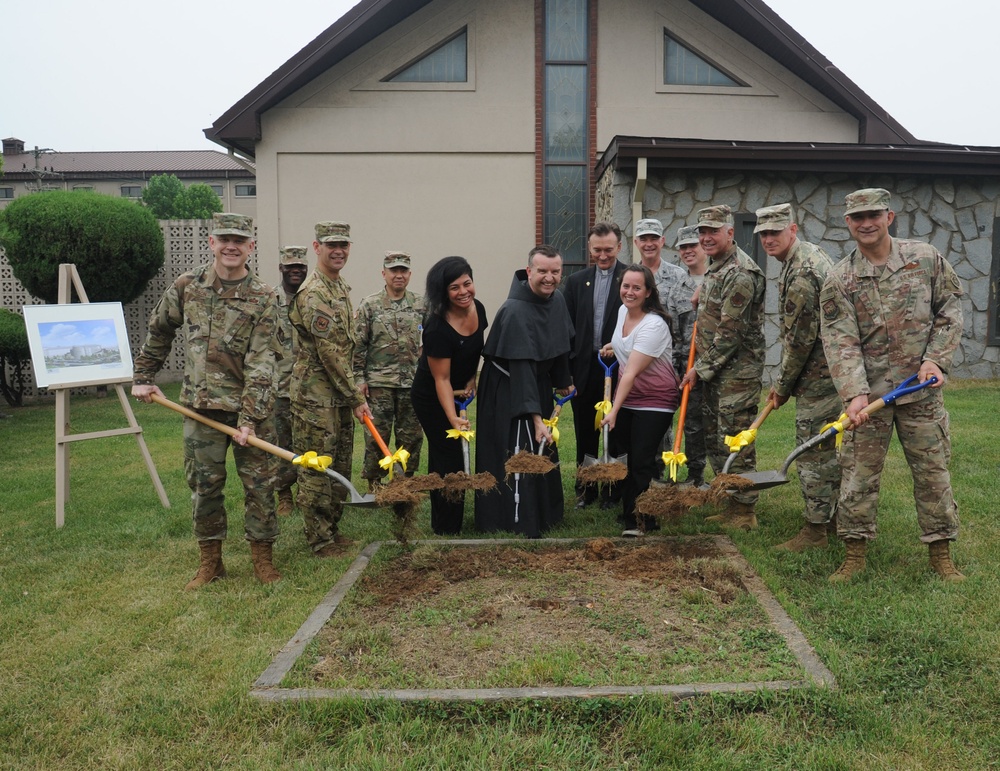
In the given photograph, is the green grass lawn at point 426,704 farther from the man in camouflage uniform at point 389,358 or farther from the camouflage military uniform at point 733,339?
the man in camouflage uniform at point 389,358

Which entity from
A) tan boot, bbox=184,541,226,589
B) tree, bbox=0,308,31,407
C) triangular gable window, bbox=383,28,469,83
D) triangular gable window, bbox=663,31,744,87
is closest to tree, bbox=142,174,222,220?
tree, bbox=0,308,31,407

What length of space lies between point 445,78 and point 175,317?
955 cm

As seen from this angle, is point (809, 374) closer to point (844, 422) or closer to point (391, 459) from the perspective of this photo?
point (844, 422)

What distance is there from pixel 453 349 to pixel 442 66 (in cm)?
899

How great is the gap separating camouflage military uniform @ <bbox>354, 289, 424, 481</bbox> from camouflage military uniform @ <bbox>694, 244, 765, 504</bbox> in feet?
7.78

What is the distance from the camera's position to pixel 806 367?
533cm

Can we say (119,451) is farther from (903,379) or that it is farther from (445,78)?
(903,379)

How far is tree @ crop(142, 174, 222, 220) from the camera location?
5053cm

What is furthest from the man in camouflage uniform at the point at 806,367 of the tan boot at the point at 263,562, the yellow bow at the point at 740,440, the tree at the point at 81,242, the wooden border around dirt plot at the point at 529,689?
the tree at the point at 81,242

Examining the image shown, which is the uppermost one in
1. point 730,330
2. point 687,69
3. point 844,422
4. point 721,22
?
point 721,22

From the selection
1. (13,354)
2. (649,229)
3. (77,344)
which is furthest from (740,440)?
(13,354)

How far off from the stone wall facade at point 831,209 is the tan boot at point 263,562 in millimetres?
7734

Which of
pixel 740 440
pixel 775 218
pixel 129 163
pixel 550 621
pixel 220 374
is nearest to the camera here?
pixel 550 621

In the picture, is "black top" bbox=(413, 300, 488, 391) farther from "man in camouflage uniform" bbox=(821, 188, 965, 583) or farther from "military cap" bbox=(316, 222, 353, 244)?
"man in camouflage uniform" bbox=(821, 188, 965, 583)
